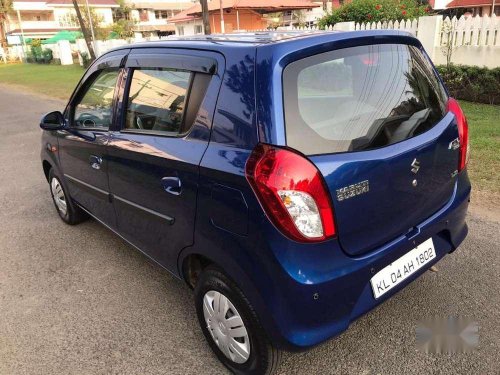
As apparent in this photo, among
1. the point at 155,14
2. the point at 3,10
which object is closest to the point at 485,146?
the point at 3,10

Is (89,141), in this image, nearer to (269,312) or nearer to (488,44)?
(269,312)

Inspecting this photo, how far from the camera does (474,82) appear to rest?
8.83m

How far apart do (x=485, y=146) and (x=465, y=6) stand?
→ 32.4m

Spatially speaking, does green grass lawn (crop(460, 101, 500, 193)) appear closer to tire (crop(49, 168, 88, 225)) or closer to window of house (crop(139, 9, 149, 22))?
tire (crop(49, 168, 88, 225))

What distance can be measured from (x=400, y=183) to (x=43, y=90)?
18.2 m

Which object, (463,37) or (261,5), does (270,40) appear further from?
(261,5)

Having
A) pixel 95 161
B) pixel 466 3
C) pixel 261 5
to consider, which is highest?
pixel 261 5

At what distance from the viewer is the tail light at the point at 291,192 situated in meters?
1.92

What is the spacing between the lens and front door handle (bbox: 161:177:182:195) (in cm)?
240

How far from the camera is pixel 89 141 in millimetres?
3391

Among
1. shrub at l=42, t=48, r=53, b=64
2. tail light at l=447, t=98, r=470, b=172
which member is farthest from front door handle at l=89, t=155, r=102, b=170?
shrub at l=42, t=48, r=53, b=64

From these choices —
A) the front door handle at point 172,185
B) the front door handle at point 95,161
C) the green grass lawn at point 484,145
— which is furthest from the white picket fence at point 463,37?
the front door handle at point 172,185

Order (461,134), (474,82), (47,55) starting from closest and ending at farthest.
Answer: (461,134), (474,82), (47,55)

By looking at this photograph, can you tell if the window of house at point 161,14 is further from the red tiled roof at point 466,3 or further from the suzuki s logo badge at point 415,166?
the suzuki s logo badge at point 415,166
